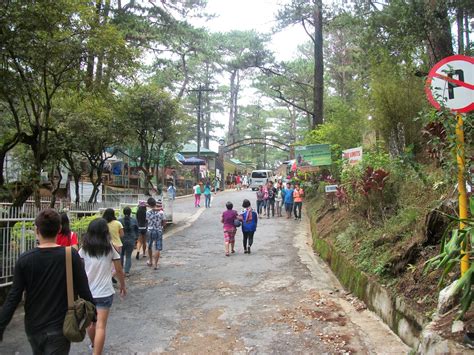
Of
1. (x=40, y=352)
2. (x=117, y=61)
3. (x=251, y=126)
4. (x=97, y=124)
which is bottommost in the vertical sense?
(x=40, y=352)

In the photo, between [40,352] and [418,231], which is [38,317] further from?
[418,231]

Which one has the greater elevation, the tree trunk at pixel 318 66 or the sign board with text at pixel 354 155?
the tree trunk at pixel 318 66

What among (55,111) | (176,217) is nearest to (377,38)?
(55,111)

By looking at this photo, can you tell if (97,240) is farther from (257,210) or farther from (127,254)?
(257,210)

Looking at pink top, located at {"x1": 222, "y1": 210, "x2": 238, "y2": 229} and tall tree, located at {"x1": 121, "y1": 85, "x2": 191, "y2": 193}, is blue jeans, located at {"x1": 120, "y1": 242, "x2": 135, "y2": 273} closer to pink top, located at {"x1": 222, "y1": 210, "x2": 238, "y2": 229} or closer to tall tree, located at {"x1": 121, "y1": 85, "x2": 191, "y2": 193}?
pink top, located at {"x1": 222, "y1": 210, "x2": 238, "y2": 229}

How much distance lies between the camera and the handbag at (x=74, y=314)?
331 cm

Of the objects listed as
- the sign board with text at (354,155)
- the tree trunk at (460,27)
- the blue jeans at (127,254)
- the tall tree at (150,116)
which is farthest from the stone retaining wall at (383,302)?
the tall tree at (150,116)

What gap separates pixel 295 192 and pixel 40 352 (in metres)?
17.1

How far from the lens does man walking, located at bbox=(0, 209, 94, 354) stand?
3.34 metres

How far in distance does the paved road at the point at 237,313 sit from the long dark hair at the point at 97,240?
1240mm

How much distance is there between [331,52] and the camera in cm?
3544

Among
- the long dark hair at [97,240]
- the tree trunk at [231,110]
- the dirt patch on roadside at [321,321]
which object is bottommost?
the dirt patch on roadside at [321,321]

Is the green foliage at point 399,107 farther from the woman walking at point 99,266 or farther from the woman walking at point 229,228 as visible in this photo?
the woman walking at point 99,266

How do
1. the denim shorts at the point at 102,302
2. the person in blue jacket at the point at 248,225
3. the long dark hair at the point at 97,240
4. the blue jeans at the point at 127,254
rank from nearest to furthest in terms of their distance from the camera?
1. the denim shorts at the point at 102,302
2. the long dark hair at the point at 97,240
3. the blue jeans at the point at 127,254
4. the person in blue jacket at the point at 248,225
